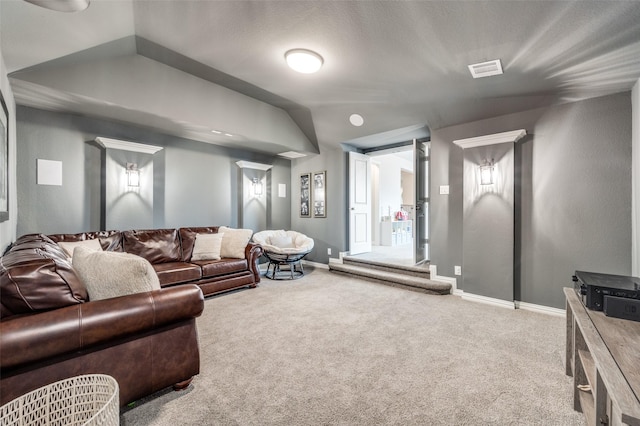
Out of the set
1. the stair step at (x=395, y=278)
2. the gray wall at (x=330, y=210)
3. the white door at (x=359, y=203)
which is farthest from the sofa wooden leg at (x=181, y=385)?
the white door at (x=359, y=203)

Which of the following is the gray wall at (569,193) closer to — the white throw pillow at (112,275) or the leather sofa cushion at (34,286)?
the white throw pillow at (112,275)

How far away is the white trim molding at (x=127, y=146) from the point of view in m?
3.81

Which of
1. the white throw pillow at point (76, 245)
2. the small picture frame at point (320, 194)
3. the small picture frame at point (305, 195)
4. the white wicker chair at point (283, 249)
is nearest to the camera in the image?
the white throw pillow at point (76, 245)

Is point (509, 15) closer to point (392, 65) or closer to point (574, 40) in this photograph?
point (574, 40)

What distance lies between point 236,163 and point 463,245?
424 centimetres

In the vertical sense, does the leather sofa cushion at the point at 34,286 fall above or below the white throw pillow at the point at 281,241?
above

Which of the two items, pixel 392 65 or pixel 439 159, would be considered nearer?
pixel 392 65

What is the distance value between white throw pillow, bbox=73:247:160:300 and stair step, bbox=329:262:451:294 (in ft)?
11.4

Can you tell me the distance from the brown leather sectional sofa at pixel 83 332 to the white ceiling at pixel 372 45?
6.66ft

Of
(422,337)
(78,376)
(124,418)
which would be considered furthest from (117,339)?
(422,337)

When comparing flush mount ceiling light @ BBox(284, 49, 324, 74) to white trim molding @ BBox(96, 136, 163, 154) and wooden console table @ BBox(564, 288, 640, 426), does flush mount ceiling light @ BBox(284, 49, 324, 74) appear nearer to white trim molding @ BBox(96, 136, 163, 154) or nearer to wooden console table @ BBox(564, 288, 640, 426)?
white trim molding @ BBox(96, 136, 163, 154)

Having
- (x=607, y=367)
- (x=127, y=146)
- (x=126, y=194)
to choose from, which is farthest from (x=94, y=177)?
(x=607, y=367)

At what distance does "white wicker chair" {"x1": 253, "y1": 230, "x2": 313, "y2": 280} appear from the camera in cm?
475

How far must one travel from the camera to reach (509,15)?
2275mm
